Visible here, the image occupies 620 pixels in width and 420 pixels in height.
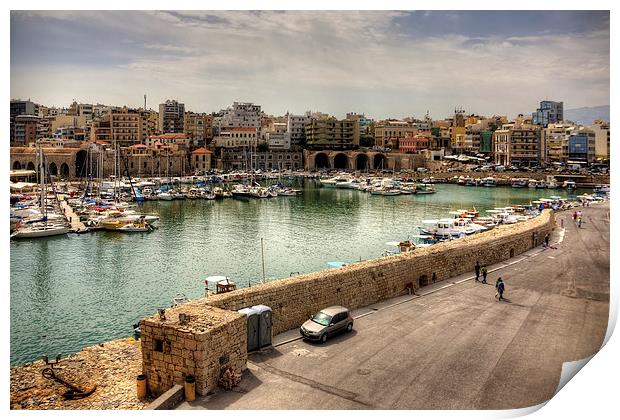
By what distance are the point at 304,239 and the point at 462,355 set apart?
14376mm

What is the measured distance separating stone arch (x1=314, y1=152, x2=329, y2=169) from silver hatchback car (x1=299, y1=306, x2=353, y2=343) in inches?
2304

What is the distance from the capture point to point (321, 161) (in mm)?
65812

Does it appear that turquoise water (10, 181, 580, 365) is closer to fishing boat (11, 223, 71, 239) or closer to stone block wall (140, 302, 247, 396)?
fishing boat (11, 223, 71, 239)

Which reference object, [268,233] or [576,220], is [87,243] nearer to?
[268,233]

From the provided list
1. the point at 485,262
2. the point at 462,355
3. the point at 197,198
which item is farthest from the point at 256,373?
the point at 197,198

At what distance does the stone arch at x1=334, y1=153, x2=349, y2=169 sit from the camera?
65.1 meters

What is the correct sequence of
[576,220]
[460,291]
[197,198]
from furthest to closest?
[197,198] → [576,220] → [460,291]

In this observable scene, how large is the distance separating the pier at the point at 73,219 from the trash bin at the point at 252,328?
17.3 metres

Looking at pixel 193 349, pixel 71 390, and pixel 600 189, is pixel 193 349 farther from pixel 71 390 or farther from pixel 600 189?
pixel 600 189

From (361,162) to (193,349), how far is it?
60768 mm

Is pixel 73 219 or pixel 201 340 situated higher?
pixel 201 340

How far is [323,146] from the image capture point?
65.2 m

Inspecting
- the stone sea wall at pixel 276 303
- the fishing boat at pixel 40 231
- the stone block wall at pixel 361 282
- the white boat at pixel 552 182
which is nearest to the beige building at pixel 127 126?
the fishing boat at pixel 40 231

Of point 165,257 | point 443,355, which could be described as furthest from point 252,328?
point 165,257
